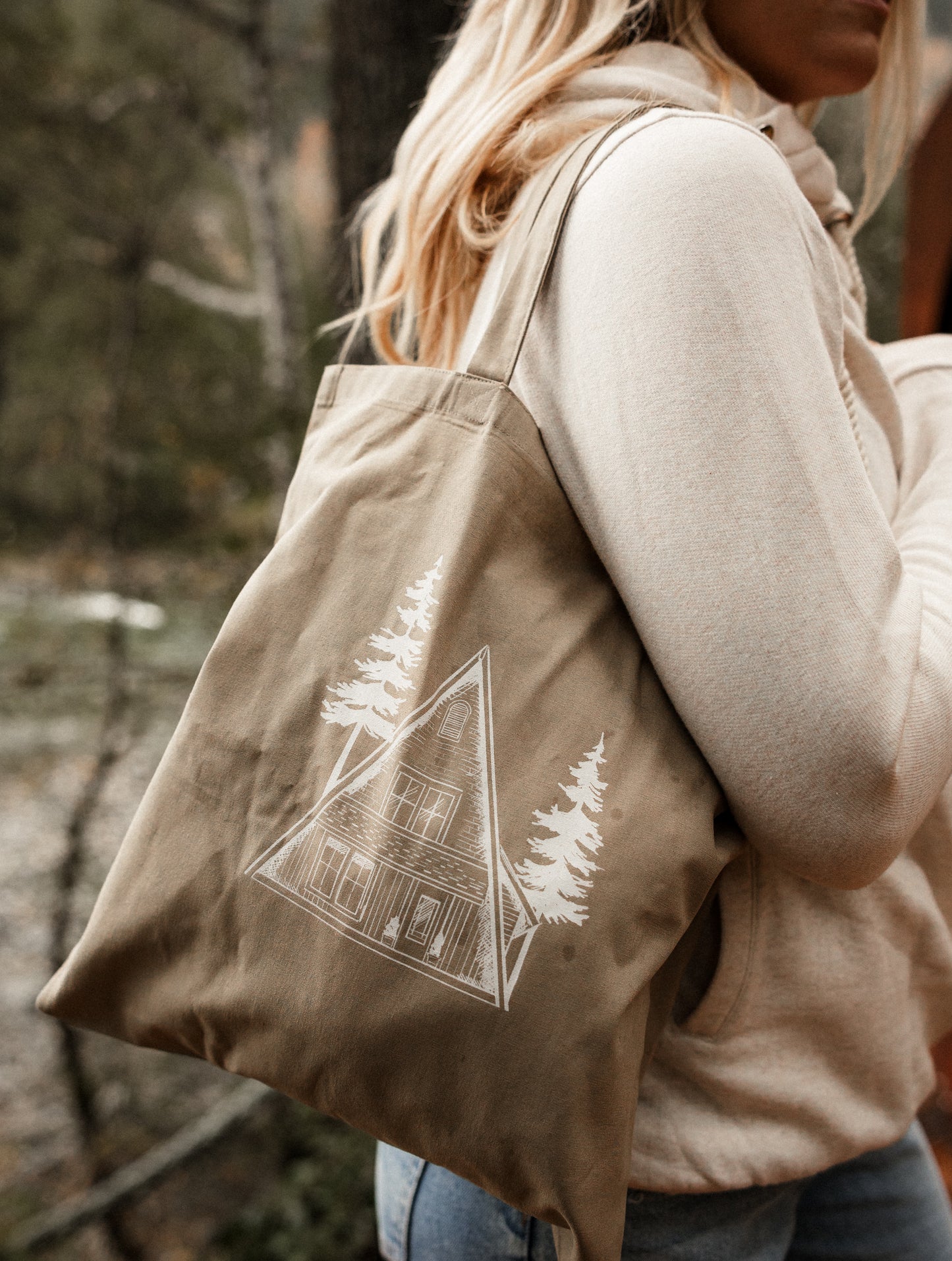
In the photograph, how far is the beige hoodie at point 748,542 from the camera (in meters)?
0.66

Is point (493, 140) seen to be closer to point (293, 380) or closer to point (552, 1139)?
point (552, 1139)

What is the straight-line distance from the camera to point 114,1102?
319 centimetres

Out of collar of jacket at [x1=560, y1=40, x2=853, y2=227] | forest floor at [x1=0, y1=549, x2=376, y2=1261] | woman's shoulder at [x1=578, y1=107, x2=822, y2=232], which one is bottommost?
forest floor at [x1=0, y1=549, x2=376, y2=1261]

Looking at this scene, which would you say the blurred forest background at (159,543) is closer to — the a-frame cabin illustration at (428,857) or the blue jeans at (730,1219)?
the a-frame cabin illustration at (428,857)

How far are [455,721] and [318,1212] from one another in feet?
8.54

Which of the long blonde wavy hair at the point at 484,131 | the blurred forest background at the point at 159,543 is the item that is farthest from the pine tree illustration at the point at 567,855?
the blurred forest background at the point at 159,543

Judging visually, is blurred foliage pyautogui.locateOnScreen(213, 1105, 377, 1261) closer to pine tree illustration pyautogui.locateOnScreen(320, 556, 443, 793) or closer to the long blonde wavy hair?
pine tree illustration pyautogui.locateOnScreen(320, 556, 443, 793)

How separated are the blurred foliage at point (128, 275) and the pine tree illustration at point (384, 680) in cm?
175

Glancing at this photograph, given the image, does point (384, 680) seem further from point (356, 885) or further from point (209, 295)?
point (209, 295)

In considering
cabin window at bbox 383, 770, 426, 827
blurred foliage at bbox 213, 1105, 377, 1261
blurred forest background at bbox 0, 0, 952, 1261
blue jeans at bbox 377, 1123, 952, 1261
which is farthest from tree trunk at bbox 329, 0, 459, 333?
blurred foliage at bbox 213, 1105, 377, 1261

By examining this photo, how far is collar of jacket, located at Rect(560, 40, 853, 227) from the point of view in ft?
2.78

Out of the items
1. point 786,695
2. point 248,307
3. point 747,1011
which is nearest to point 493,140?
point 786,695

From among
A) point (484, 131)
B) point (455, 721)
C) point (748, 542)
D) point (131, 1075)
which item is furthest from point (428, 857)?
point (131, 1075)

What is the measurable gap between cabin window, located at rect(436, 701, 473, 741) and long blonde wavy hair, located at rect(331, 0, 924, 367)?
1.58 feet
